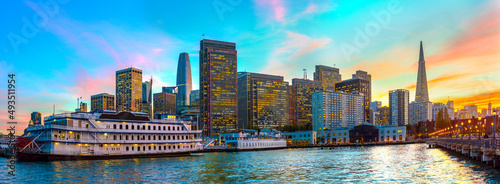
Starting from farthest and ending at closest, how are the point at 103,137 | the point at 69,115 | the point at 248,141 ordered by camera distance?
the point at 248,141 < the point at 103,137 < the point at 69,115

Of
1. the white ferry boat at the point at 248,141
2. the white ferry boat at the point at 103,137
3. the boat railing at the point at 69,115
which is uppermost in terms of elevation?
the boat railing at the point at 69,115

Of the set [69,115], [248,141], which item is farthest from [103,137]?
[248,141]

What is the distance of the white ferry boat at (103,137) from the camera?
7069 centimetres

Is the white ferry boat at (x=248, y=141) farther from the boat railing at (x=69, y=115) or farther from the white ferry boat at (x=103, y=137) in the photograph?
the boat railing at (x=69, y=115)

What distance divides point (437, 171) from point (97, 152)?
2531 inches

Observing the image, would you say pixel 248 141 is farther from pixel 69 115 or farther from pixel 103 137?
pixel 69 115

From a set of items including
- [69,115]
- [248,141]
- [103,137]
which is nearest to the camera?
[69,115]

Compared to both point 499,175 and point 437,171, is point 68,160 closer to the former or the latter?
point 437,171

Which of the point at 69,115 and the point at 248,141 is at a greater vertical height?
the point at 69,115

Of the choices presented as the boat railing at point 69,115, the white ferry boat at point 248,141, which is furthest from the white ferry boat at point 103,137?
the white ferry boat at point 248,141

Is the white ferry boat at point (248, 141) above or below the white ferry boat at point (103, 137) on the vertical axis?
below

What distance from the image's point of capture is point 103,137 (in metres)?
78.2

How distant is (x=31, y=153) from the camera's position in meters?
68.3

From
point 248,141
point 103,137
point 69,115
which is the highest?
point 69,115
